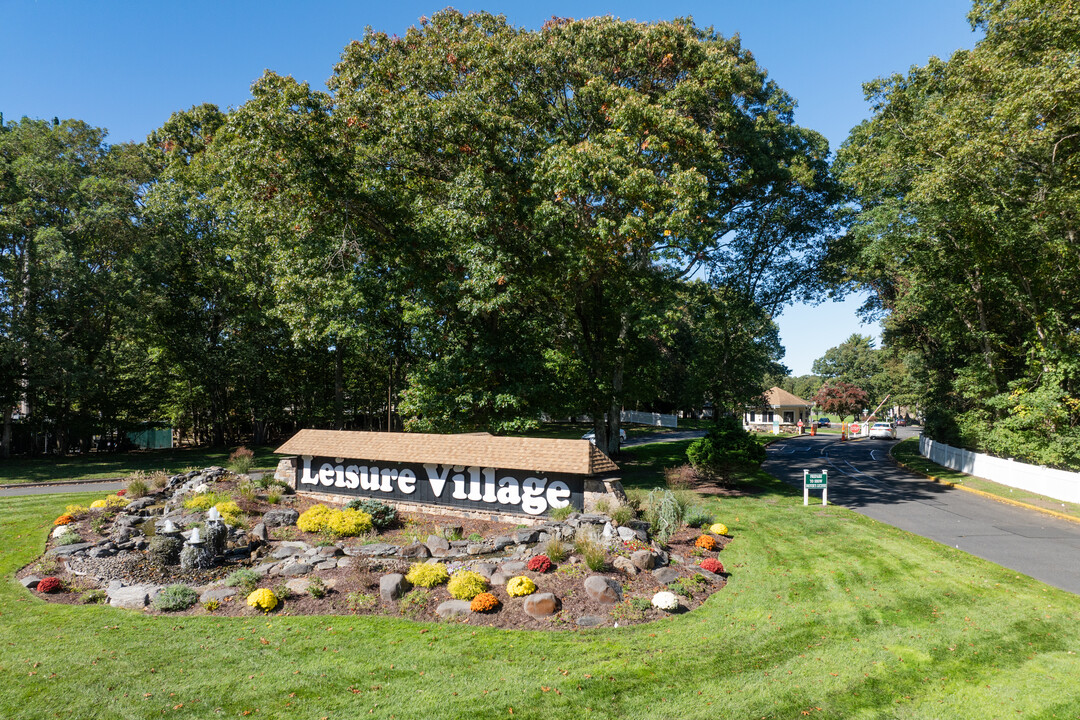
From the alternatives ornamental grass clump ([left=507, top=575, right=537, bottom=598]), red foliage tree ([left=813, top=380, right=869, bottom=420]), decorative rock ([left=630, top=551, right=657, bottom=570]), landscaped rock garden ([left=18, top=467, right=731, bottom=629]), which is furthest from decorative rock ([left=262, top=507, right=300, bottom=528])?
red foliage tree ([left=813, top=380, right=869, bottom=420])

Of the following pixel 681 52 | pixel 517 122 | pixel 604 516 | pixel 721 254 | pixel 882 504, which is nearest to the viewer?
pixel 604 516

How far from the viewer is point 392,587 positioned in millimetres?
10008

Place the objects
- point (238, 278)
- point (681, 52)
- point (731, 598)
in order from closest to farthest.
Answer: point (731, 598)
point (681, 52)
point (238, 278)

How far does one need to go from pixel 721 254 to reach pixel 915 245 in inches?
347

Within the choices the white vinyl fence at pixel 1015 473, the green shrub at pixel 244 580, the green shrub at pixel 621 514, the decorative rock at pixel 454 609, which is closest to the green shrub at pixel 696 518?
the green shrub at pixel 621 514

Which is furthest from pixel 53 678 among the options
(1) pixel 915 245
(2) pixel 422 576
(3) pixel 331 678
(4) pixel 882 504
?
(1) pixel 915 245

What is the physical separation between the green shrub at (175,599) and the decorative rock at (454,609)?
474 centimetres

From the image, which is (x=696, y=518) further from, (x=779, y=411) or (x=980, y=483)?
(x=779, y=411)

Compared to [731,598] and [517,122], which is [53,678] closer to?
[731,598]

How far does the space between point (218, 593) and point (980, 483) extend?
2870cm

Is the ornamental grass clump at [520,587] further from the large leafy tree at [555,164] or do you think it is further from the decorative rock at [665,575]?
the large leafy tree at [555,164]

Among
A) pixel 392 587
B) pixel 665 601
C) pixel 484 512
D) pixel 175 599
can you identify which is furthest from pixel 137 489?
pixel 665 601

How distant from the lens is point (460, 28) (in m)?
23.5

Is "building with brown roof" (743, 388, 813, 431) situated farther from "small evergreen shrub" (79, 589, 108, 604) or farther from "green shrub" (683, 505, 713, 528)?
"small evergreen shrub" (79, 589, 108, 604)
